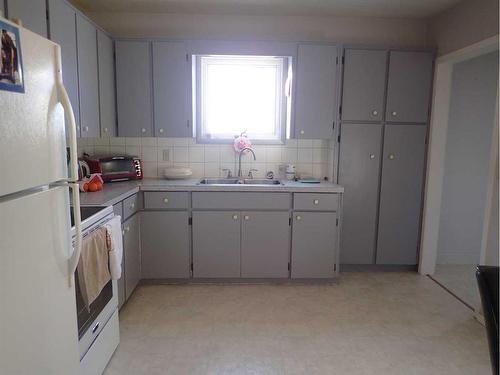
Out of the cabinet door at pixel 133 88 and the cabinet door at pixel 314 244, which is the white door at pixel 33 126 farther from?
the cabinet door at pixel 314 244

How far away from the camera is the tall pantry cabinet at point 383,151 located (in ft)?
10.8

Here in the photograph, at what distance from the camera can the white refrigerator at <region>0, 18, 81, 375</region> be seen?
1.03m

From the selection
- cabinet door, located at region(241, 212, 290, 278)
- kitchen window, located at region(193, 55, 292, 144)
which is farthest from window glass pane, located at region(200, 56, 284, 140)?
cabinet door, located at region(241, 212, 290, 278)

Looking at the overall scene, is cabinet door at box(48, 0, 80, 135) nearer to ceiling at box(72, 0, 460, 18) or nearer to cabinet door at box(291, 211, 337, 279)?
ceiling at box(72, 0, 460, 18)

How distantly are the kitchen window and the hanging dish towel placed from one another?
6.12 feet

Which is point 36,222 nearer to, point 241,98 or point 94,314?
point 94,314

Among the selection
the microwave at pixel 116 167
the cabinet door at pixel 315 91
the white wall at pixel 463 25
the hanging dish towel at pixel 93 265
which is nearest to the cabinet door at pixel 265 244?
the cabinet door at pixel 315 91

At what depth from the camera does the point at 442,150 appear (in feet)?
11.0

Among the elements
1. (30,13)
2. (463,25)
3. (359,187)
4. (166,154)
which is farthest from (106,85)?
(463,25)

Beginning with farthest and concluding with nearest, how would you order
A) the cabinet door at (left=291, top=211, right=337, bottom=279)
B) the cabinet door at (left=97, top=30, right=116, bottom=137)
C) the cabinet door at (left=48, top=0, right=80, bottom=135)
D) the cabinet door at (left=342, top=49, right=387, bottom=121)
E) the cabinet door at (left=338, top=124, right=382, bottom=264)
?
the cabinet door at (left=338, top=124, right=382, bottom=264), the cabinet door at (left=342, top=49, right=387, bottom=121), the cabinet door at (left=291, top=211, right=337, bottom=279), the cabinet door at (left=97, top=30, right=116, bottom=137), the cabinet door at (left=48, top=0, right=80, bottom=135)

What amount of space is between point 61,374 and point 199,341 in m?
1.08

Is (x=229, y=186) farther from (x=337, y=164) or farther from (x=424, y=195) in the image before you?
(x=424, y=195)

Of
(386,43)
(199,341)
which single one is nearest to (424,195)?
(386,43)

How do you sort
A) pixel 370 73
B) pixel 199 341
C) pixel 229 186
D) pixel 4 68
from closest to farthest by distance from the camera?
pixel 4 68, pixel 199 341, pixel 229 186, pixel 370 73
